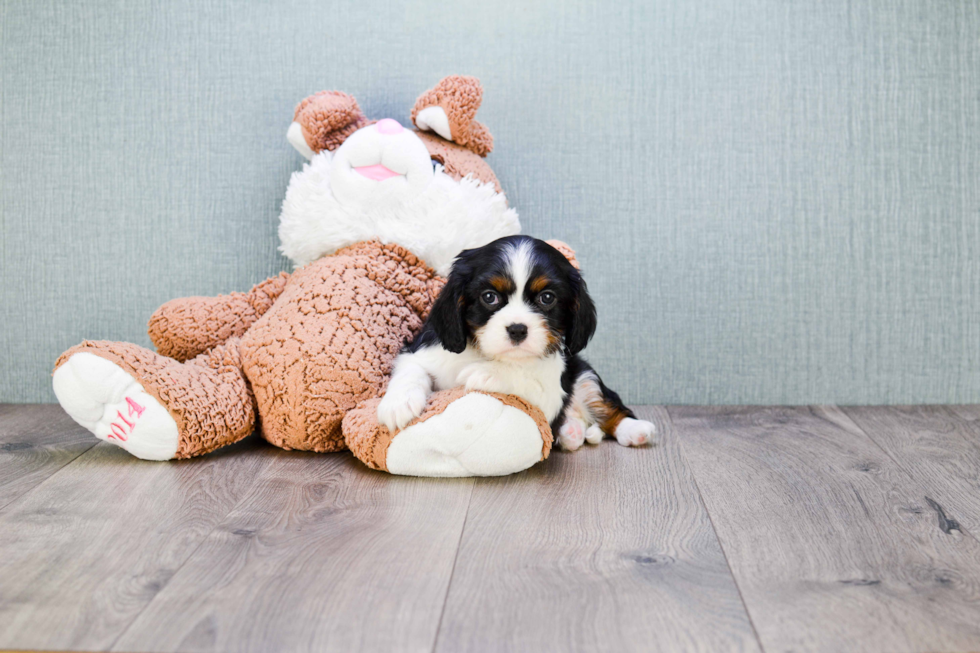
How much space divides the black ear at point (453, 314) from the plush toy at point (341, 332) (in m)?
0.11

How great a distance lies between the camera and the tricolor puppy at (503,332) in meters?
1.60

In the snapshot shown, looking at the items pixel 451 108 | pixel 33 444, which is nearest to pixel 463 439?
pixel 451 108

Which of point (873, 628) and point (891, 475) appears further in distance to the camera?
point (891, 475)

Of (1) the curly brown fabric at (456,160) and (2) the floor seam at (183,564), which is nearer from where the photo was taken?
(2) the floor seam at (183,564)

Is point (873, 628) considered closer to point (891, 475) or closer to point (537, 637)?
point (537, 637)

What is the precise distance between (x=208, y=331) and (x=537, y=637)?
1306 millimetres

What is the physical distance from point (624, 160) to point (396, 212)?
0.75 metres

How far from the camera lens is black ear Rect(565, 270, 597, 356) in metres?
1.68

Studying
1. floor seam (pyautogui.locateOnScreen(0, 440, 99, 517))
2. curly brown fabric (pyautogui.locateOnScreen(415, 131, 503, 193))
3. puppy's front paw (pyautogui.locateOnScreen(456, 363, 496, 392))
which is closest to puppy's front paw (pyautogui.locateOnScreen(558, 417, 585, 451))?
puppy's front paw (pyautogui.locateOnScreen(456, 363, 496, 392))

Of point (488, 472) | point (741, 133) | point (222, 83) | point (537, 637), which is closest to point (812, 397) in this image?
point (741, 133)

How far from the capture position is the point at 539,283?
63.2 inches

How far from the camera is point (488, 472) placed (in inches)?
64.4

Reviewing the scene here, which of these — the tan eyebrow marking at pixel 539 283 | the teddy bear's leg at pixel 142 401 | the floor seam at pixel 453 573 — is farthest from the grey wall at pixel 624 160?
the floor seam at pixel 453 573

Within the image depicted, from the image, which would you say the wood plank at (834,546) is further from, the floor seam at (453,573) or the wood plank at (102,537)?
the wood plank at (102,537)
